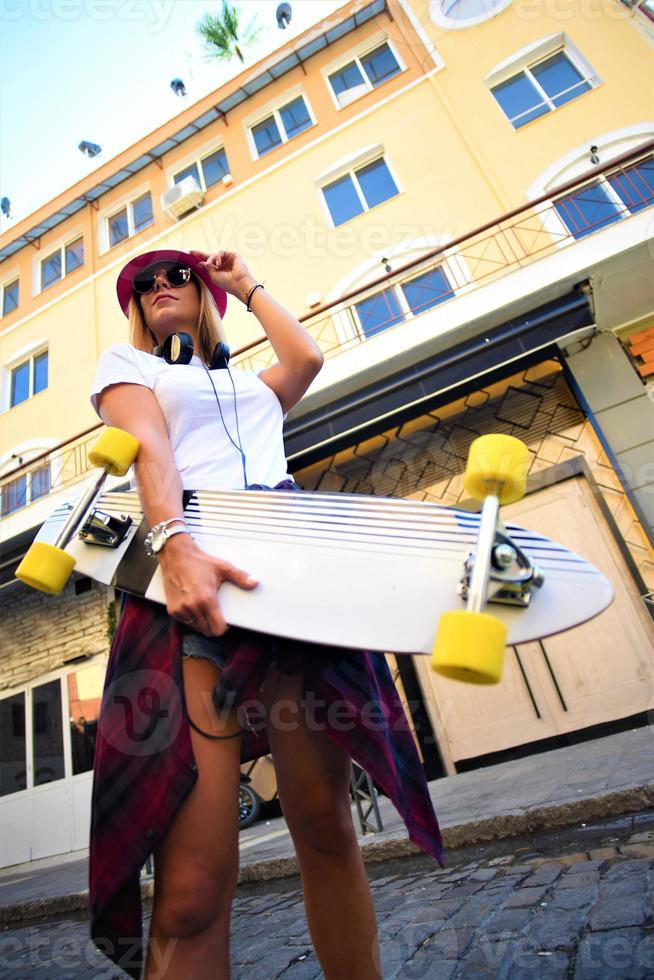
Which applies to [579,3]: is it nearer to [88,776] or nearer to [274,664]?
[274,664]

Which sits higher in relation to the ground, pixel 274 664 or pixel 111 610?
pixel 111 610

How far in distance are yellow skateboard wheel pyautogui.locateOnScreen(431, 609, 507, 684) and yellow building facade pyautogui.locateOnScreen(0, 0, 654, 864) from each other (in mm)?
5488

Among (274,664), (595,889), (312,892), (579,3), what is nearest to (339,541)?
(274,664)

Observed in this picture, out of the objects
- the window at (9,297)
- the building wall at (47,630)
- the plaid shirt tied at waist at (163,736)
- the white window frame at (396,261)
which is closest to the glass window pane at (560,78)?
the white window frame at (396,261)

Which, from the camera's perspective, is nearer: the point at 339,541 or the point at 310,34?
the point at 339,541

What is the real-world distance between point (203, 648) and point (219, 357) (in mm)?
848

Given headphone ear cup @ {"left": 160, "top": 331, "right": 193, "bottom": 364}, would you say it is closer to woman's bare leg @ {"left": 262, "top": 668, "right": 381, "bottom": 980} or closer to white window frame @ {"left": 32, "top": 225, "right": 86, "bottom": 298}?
woman's bare leg @ {"left": 262, "top": 668, "right": 381, "bottom": 980}

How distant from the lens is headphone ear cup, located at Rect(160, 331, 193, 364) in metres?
1.39

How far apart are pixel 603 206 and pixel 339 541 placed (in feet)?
26.4

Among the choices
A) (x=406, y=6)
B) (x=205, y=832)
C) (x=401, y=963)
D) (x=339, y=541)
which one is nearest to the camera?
(x=205, y=832)

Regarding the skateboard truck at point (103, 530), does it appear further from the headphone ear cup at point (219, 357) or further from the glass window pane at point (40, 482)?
the glass window pane at point (40, 482)

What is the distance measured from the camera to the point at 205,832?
2.90ft

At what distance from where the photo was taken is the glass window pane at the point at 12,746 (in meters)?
8.17

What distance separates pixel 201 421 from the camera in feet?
4.25
